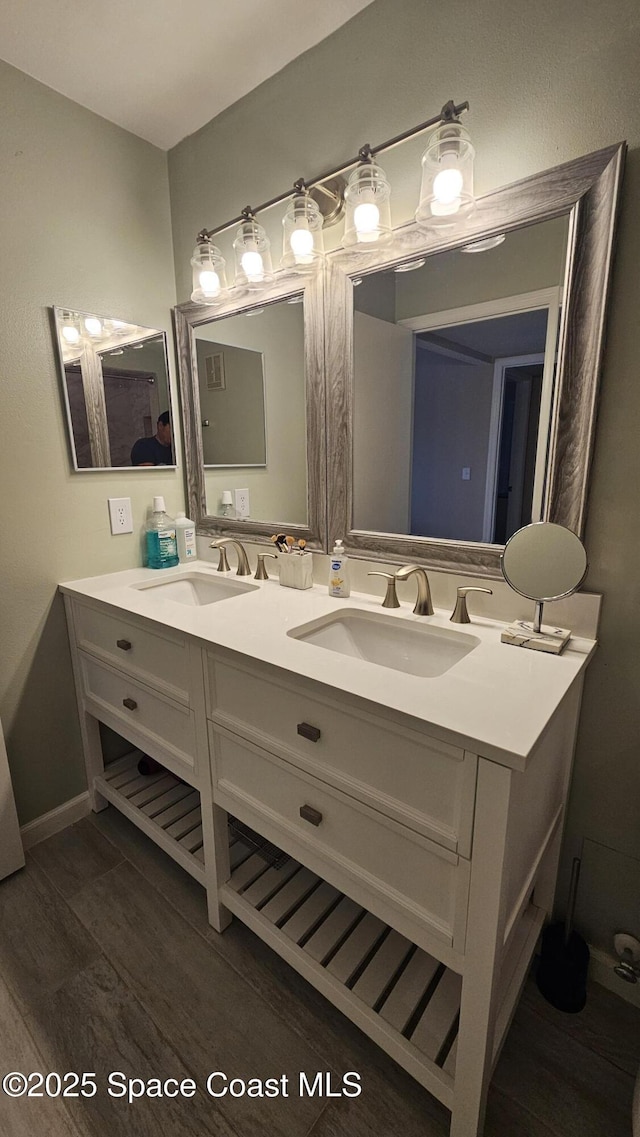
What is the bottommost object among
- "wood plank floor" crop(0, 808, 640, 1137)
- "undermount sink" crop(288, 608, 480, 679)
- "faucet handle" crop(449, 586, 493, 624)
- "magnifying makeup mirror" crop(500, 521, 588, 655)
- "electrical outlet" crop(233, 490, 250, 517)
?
"wood plank floor" crop(0, 808, 640, 1137)

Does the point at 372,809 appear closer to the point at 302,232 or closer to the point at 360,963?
the point at 360,963

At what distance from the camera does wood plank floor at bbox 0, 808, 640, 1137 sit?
3.21 feet

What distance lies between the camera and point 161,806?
166 cm

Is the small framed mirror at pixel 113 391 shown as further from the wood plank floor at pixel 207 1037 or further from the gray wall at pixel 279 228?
the wood plank floor at pixel 207 1037

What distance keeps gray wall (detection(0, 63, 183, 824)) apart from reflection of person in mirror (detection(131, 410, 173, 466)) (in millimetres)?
59

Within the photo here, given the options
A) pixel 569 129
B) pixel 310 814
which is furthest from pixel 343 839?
pixel 569 129

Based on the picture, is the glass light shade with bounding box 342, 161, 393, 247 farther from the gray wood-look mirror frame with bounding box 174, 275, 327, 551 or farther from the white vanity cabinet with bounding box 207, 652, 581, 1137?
the white vanity cabinet with bounding box 207, 652, 581, 1137

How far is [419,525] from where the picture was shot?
133 centimetres

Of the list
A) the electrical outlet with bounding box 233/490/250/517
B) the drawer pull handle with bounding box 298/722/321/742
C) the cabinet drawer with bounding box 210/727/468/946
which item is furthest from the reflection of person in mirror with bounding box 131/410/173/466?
the drawer pull handle with bounding box 298/722/321/742

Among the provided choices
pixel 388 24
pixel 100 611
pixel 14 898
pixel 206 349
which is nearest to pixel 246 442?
pixel 206 349

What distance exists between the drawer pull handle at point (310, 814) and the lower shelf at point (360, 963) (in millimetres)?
398

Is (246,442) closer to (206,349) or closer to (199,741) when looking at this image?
(206,349)

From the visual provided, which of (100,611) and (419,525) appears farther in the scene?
(100,611)

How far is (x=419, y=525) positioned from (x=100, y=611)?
3.24 feet
